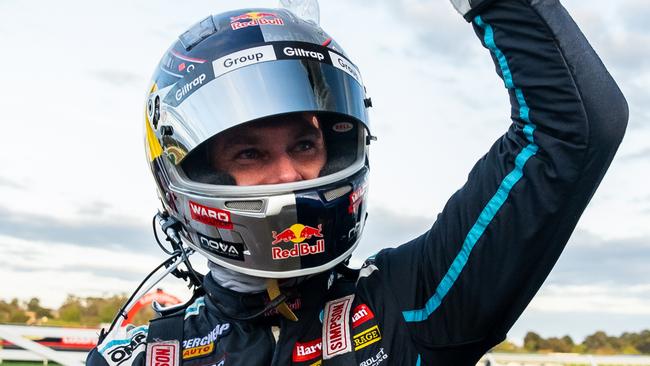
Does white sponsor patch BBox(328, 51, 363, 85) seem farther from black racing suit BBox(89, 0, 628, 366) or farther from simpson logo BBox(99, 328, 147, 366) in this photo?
simpson logo BBox(99, 328, 147, 366)

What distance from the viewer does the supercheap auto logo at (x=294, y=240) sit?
2533 mm

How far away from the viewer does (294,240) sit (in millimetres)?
2531

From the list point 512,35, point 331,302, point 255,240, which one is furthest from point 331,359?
point 512,35

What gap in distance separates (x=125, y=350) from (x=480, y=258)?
1333 mm

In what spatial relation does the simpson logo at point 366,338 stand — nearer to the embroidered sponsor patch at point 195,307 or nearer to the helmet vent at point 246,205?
the helmet vent at point 246,205

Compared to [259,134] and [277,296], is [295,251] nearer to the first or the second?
[277,296]

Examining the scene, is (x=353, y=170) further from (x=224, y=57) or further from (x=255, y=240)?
(x=224, y=57)

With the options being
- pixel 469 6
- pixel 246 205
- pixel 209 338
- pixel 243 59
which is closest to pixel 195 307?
pixel 209 338

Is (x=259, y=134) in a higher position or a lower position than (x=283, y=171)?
higher

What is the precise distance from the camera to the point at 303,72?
2762 millimetres

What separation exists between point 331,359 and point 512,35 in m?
1.19

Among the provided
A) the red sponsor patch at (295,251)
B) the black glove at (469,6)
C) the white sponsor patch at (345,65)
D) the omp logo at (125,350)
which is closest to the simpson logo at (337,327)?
the red sponsor patch at (295,251)

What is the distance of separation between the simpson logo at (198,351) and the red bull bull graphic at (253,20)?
48.2 inches

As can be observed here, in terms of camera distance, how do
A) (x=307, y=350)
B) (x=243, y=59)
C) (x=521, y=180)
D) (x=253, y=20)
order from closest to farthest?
(x=521, y=180) → (x=307, y=350) → (x=243, y=59) → (x=253, y=20)
